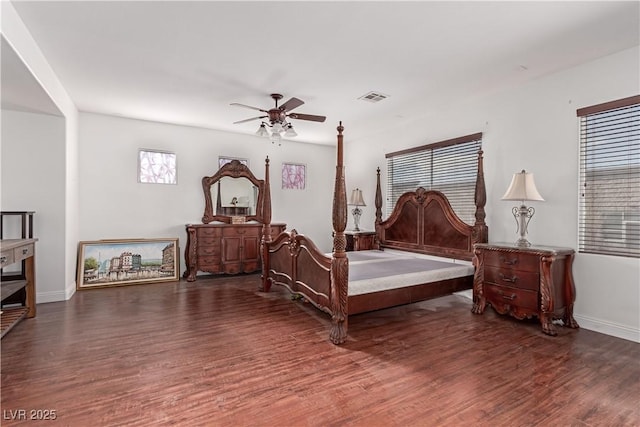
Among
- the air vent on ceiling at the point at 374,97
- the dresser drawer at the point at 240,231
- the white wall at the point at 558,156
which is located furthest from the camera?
the dresser drawer at the point at 240,231

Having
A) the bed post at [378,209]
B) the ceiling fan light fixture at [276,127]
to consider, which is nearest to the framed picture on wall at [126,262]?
the ceiling fan light fixture at [276,127]

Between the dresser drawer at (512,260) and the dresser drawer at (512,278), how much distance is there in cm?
4

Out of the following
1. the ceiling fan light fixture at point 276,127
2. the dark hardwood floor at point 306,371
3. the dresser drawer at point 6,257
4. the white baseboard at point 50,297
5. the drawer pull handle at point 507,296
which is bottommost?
the dark hardwood floor at point 306,371

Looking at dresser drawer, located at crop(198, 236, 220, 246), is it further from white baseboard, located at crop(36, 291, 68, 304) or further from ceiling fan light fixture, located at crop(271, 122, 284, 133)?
ceiling fan light fixture, located at crop(271, 122, 284, 133)

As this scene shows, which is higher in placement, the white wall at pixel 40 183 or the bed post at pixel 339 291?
the white wall at pixel 40 183

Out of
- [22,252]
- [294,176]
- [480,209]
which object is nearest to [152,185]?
[22,252]

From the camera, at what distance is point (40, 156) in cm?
402

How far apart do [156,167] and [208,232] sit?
1448 millimetres

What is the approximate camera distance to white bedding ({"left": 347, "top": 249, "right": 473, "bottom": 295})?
3188 millimetres

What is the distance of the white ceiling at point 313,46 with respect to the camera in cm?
245

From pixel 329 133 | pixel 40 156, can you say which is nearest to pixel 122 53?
pixel 40 156

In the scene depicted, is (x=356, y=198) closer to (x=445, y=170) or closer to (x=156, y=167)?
(x=445, y=170)

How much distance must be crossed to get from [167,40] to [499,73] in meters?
3.36

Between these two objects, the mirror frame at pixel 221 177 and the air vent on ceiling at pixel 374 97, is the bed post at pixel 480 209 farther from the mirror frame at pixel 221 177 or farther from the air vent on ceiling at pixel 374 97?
the mirror frame at pixel 221 177
